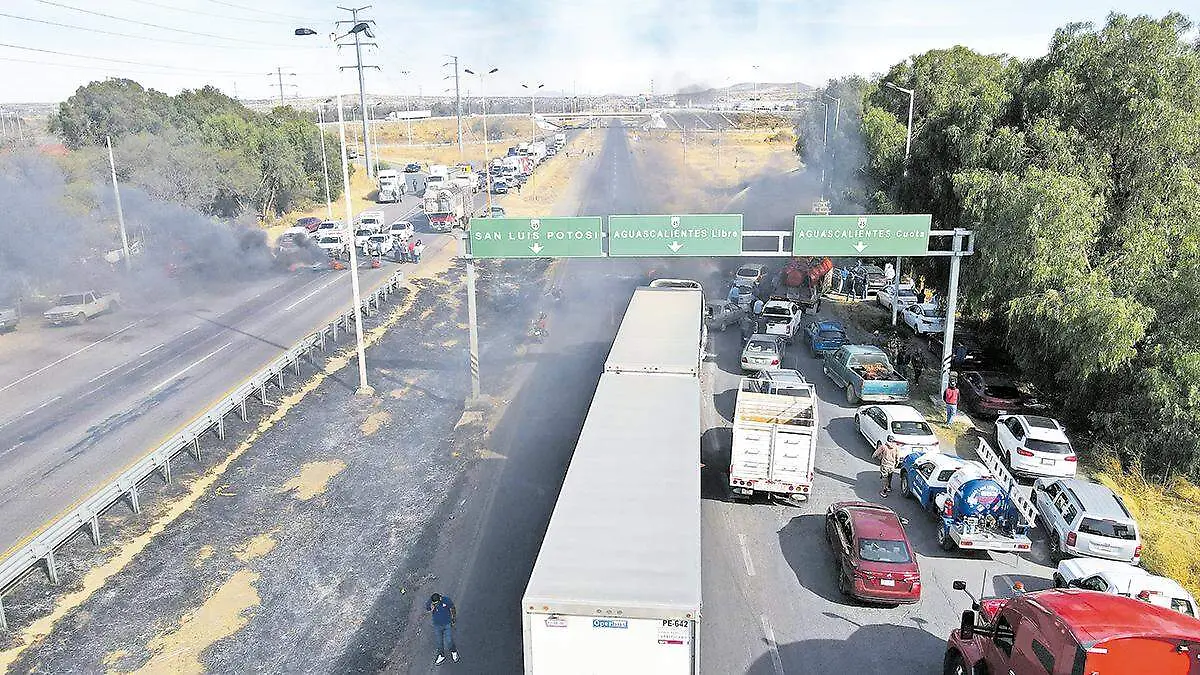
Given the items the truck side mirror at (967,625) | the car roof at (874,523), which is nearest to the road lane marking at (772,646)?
the car roof at (874,523)

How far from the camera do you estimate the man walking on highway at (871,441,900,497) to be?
1967 cm

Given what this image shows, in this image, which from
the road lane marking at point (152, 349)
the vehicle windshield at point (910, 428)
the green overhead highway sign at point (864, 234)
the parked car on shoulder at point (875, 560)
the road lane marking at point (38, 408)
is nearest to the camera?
the parked car on shoulder at point (875, 560)

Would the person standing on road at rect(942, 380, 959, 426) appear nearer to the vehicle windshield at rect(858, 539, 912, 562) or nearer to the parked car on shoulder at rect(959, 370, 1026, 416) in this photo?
the parked car on shoulder at rect(959, 370, 1026, 416)

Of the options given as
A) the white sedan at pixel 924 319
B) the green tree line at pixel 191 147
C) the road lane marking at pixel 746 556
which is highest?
the green tree line at pixel 191 147

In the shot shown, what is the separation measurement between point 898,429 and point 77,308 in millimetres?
34070

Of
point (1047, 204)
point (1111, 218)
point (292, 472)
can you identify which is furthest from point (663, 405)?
point (1111, 218)

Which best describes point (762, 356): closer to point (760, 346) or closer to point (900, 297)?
point (760, 346)

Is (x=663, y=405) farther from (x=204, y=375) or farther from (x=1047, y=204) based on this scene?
(x=204, y=375)

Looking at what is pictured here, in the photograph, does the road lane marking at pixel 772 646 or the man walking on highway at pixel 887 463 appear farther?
the man walking on highway at pixel 887 463

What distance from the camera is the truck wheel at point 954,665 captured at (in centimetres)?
1177

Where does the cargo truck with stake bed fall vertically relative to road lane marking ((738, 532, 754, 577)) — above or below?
above

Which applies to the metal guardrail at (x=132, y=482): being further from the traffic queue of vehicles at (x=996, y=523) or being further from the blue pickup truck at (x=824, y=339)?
the blue pickup truck at (x=824, y=339)

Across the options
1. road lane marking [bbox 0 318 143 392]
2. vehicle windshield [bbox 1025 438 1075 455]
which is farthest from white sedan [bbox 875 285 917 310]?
road lane marking [bbox 0 318 143 392]

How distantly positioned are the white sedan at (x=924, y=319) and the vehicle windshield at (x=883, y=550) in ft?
67.4
